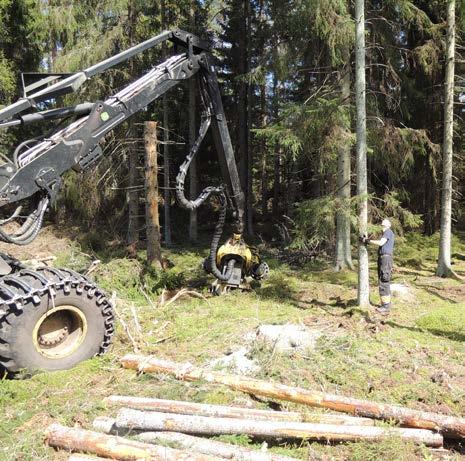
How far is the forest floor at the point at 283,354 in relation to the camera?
15.6 feet

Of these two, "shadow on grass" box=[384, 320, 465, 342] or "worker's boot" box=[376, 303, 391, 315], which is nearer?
"shadow on grass" box=[384, 320, 465, 342]

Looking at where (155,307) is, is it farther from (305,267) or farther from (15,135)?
(15,135)

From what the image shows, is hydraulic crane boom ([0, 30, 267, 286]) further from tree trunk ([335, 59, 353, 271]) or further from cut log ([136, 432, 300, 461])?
tree trunk ([335, 59, 353, 271])

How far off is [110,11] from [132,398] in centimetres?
1506

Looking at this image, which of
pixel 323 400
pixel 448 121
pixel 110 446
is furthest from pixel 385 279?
pixel 110 446

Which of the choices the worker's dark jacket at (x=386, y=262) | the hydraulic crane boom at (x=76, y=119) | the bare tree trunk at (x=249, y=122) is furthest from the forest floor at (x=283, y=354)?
the bare tree trunk at (x=249, y=122)

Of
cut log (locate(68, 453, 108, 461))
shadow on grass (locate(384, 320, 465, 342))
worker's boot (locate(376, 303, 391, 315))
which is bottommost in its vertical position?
worker's boot (locate(376, 303, 391, 315))

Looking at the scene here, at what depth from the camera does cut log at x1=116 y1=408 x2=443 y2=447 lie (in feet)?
14.0

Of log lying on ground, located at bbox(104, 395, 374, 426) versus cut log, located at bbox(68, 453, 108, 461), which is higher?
cut log, located at bbox(68, 453, 108, 461)

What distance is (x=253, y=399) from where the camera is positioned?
5.27m

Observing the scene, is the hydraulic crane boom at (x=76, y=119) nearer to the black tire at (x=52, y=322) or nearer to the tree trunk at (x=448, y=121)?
the black tire at (x=52, y=322)

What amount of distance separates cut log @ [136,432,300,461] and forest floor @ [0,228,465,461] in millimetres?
340

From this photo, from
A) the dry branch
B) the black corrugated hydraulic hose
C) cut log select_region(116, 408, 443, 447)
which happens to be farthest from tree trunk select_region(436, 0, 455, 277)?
cut log select_region(116, 408, 443, 447)

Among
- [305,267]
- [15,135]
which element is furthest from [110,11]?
[305,267]
